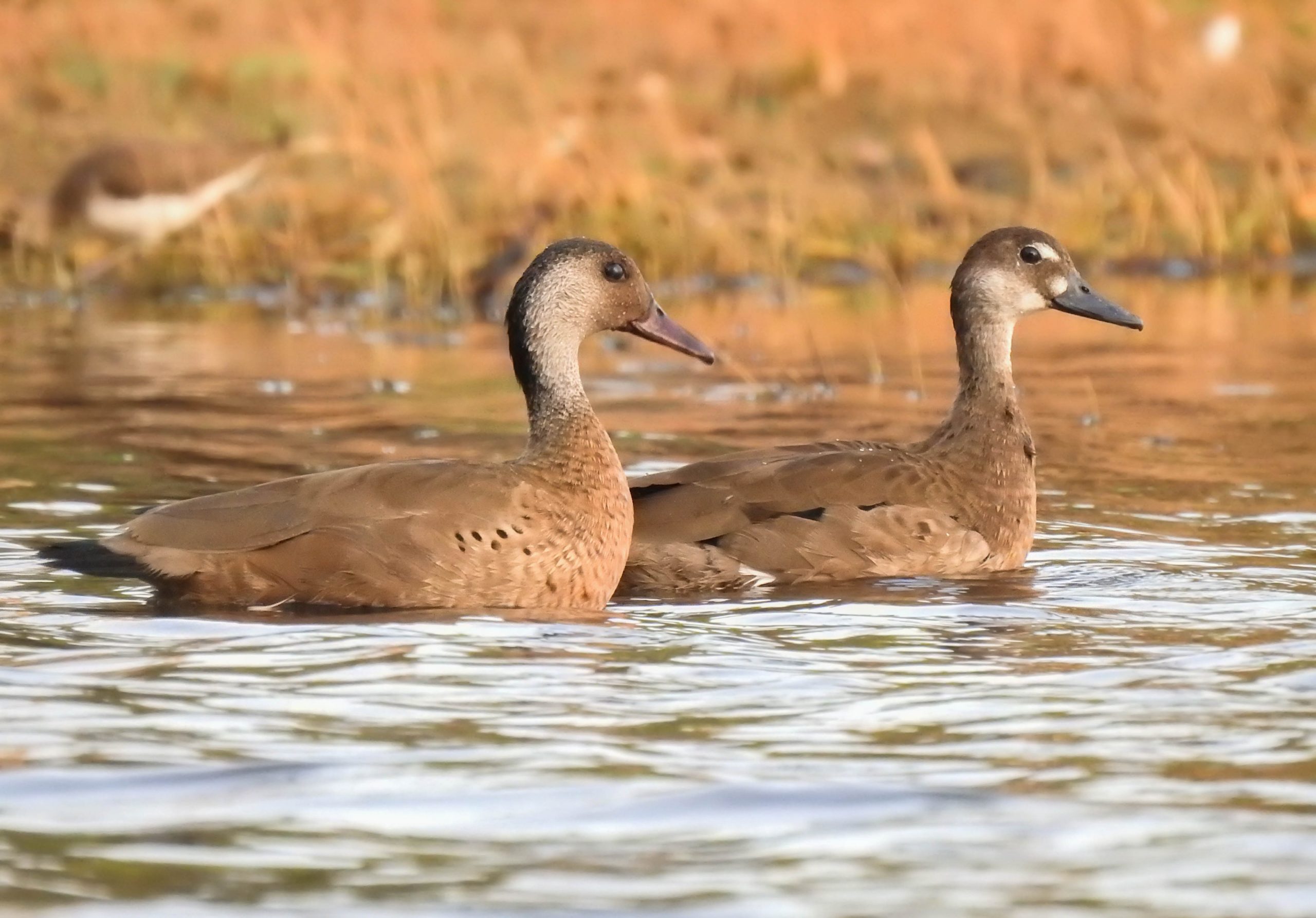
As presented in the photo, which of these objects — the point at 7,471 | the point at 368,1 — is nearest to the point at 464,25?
the point at 368,1

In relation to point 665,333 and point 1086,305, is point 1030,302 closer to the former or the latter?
point 1086,305

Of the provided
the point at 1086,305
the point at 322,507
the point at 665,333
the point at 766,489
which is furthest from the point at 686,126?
the point at 322,507

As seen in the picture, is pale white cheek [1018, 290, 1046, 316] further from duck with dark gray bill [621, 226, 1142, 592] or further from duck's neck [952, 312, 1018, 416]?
duck with dark gray bill [621, 226, 1142, 592]

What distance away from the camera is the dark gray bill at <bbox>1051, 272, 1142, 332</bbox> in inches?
395

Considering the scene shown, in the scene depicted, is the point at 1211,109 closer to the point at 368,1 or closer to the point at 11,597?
the point at 368,1

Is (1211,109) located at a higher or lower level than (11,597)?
higher

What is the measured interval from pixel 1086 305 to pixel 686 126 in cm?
1404

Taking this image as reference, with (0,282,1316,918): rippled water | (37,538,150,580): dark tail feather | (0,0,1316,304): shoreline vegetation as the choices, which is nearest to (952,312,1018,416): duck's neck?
(0,282,1316,918): rippled water

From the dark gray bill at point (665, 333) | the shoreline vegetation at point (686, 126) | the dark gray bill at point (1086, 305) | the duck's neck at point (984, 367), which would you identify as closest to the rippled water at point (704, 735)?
the duck's neck at point (984, 367)

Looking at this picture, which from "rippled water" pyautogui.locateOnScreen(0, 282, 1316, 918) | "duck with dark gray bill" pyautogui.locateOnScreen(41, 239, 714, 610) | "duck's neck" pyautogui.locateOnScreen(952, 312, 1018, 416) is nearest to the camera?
"rippled water" pyautogui.locateOnScreen(0, 282, 1316, 918)

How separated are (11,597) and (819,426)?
535 centimetres

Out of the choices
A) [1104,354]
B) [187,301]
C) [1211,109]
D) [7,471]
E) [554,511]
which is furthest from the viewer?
[1211,109]

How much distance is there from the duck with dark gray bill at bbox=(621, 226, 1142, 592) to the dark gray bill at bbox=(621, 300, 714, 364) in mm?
390

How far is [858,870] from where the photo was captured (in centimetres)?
494
